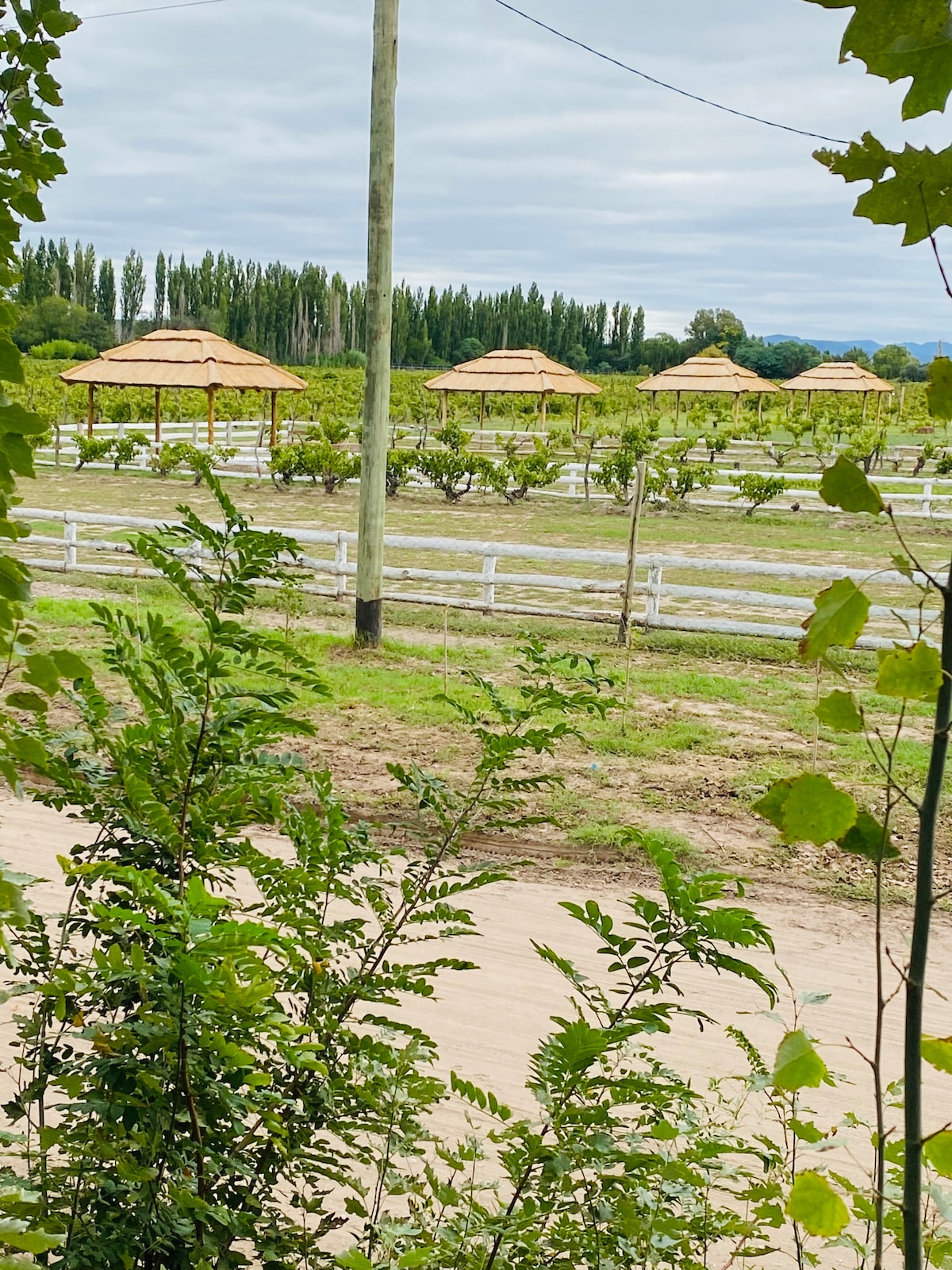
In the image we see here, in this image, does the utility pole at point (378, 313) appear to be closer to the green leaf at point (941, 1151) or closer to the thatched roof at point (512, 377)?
the green leaf at point (941, 1151)

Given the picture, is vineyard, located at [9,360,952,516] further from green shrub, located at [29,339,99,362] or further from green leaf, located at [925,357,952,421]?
green leaf, located at [925,357,952,421]

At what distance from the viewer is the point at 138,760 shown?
1890 millimetres

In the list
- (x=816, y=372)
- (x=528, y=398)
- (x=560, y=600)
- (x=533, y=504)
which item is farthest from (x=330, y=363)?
(x=560, y=600)

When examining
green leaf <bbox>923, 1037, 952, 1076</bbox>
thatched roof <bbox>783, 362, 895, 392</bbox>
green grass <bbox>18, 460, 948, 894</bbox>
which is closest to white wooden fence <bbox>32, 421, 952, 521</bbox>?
thatched roof <bbox>783, 362, 895, 392</bbox>

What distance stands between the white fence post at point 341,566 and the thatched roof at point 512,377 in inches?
641

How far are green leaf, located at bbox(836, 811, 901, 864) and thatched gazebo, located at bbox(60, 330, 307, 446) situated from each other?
1024 inches

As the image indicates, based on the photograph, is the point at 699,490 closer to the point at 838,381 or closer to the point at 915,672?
the point at 838,381

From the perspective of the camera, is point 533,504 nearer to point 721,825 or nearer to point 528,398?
point 721,825

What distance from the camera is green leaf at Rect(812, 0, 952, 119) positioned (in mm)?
760

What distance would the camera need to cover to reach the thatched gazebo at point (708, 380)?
Result: 105ft

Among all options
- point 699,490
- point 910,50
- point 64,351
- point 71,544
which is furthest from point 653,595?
point 64,351

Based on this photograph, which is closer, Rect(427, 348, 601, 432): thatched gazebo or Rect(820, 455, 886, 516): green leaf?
Rect(820, 455, 886, 516): green leaf

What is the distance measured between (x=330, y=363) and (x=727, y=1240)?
2611 inches

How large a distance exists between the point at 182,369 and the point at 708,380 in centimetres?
1289
